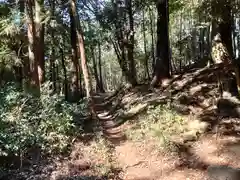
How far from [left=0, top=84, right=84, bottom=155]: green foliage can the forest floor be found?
0.64 metres

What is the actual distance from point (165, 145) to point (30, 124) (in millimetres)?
3997

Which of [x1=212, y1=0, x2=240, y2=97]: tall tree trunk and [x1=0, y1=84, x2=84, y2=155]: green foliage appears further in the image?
[x1=212, y1=0, x2=240, y2=97]: tall tree trunk

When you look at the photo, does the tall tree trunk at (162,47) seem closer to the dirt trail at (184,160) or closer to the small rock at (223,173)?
the dirt trail at (184,160)

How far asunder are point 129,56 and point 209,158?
12756 millimetres

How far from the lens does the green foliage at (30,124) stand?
338 inches

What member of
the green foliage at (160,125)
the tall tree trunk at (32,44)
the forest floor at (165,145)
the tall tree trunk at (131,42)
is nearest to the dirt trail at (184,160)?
the forest floor at (165,145)

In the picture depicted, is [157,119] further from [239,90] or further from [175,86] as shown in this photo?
[175,86]

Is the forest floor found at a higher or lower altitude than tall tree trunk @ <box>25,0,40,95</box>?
lower

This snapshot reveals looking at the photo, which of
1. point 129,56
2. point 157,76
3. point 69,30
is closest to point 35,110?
point 157,76

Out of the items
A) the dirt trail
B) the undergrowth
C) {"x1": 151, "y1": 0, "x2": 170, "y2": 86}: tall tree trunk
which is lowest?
the dirt trail

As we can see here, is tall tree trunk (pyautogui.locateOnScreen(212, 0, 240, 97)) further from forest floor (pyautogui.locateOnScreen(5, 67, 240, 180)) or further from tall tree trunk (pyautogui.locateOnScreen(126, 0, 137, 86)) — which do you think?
tall tree trunk (pyautogui.locateOnScreen(126, 0, 137, 86))

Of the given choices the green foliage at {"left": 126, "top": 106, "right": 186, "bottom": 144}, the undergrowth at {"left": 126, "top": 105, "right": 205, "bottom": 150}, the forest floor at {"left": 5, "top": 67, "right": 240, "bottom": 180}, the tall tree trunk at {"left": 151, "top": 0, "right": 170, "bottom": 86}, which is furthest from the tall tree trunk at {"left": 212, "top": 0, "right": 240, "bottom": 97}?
the tall tree trunk at {"left": 151, "top": 0, "right": 170, "bottom": 86}

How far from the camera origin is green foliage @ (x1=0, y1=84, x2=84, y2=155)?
859 centimetres

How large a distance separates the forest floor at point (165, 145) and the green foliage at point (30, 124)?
2.09ft
